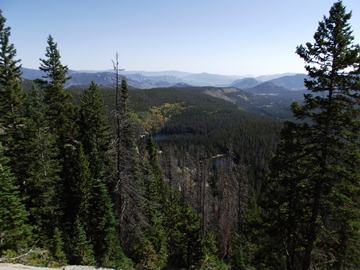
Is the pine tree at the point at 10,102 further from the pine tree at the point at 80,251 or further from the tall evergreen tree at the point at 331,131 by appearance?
the tall evergreen tree at the point at 331,131

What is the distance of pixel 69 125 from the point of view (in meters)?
23.5

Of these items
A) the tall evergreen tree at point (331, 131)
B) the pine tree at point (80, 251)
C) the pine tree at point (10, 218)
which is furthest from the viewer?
the pine tree at point (80, 251)

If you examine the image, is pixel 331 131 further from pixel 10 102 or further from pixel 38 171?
pixel 10 102

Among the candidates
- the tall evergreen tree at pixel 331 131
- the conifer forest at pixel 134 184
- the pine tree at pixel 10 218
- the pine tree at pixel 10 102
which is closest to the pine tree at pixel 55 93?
the conifer forest at pixel 134 184

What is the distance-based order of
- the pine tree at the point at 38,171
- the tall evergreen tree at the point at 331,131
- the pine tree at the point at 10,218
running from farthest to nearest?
the pine tree at the point at 38,171 < the pine tree at the point at 10,218 < the tall evergreen tree at the point at 331,131

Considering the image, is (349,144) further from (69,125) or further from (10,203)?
(69,125)

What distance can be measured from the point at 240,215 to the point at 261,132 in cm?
11364

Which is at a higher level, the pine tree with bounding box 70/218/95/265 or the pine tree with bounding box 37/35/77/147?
the pine tree with bounding box 37/35/77/147

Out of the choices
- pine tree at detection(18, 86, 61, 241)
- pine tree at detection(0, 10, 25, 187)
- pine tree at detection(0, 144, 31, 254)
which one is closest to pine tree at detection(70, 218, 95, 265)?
pine tree at detection(18, 86, 61, 241)

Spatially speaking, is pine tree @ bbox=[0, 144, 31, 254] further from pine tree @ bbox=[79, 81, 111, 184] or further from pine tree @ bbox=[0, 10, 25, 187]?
pine tree @ bbox=[79, 81, 111, 184]

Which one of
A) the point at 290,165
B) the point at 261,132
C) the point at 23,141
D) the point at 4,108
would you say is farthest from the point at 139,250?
the point at 261,132

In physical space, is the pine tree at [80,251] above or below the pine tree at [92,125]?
below

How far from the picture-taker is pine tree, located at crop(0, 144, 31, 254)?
577 inches

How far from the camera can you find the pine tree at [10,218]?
48.1ft
